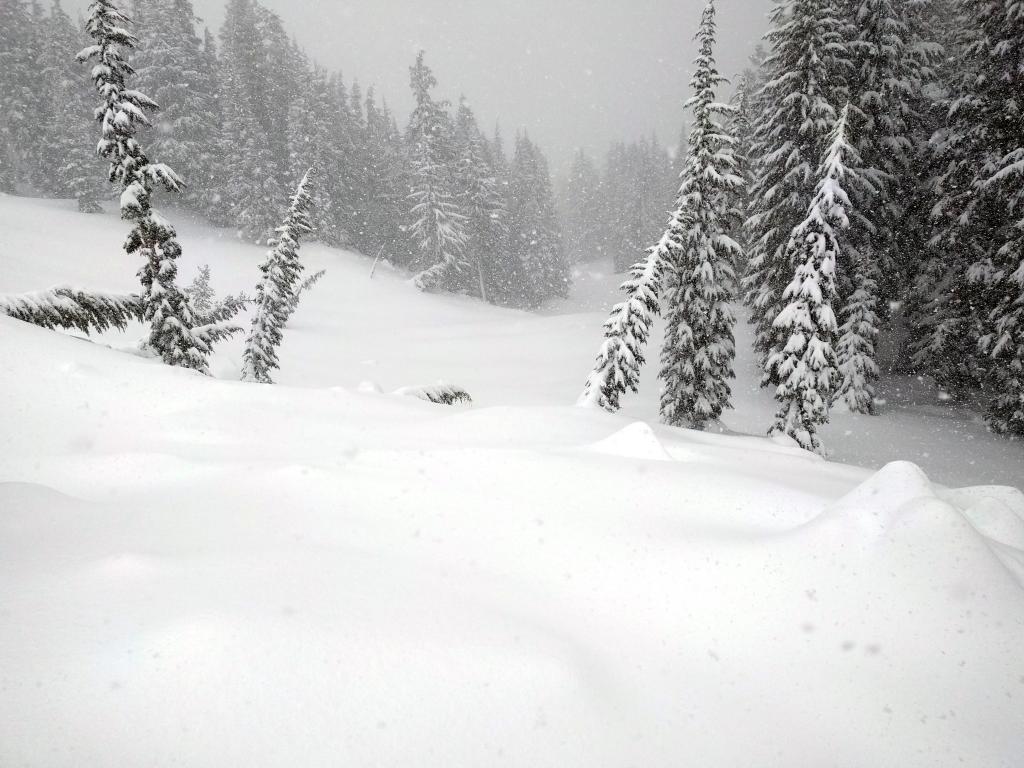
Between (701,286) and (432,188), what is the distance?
26788 millimetres

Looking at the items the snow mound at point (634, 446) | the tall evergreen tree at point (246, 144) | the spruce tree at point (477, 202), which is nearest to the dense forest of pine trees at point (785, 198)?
the tall evergreen tree at point (246, 144)

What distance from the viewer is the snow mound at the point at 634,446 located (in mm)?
4406

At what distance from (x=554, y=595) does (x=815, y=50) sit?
69.4 feet

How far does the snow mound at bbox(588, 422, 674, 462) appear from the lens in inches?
173

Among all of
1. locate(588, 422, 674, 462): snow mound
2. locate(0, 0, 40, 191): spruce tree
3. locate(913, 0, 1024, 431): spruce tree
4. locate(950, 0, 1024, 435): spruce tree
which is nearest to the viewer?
locate(588, 422, 674, 462): snow mound

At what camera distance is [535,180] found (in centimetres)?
5412

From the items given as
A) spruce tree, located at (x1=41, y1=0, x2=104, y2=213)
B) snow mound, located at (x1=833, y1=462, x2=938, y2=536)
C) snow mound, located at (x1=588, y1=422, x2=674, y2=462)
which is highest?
spruce tree, located at (x1=41, y1=0, x2=104, y2=213)

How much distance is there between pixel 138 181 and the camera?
9.18m

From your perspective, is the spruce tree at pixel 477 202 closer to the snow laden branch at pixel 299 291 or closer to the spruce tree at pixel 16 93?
the snow laden branch at pixel 299 291

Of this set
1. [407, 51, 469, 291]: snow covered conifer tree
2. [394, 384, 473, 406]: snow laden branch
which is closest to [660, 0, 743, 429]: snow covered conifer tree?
[394, 384, 473, 406]: snow laden branch

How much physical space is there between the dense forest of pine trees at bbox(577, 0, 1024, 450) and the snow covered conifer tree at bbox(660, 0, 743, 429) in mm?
54

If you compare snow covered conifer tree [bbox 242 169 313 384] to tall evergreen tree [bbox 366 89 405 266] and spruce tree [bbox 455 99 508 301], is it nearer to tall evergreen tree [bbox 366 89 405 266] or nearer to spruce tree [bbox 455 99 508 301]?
spruce tree [bbox 455 99 508 301]

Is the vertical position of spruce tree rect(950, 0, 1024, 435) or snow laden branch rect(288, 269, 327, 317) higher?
spruce tree rect(950, 0, 1024, 435)

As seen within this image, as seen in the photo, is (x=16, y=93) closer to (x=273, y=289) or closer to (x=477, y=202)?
(x=477, y=202)
